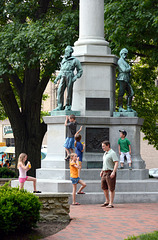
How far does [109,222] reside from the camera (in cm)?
1058

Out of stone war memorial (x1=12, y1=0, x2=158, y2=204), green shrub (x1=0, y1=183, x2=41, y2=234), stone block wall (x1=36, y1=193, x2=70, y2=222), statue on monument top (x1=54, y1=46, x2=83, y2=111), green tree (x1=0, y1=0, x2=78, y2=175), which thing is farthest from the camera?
green tree (x1=0, y1=0, x2=78, y2=175)

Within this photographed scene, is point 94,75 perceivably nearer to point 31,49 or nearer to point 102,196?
point 102,196

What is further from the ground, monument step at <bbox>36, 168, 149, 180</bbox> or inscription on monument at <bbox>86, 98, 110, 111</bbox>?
inscription on monument at <bbox>86, 98, 110, 111</bbox>

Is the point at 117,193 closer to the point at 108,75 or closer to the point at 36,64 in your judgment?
the point at 108,75

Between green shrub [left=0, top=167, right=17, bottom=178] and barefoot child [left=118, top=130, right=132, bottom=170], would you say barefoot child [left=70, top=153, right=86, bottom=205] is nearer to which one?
barefoot child [left=118, top=130, right=132, bottom=170]

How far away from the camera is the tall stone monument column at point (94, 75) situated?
650 inches

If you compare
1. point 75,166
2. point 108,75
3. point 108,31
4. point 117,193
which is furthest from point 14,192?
point 108,31

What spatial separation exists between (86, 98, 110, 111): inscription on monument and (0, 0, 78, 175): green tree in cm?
454

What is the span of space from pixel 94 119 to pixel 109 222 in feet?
19.6

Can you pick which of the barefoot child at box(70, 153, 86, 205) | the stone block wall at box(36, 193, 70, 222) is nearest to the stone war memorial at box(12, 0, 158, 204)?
the barefoot child at box(70, 153, 86, 205)

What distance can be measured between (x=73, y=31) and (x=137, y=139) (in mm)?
6739

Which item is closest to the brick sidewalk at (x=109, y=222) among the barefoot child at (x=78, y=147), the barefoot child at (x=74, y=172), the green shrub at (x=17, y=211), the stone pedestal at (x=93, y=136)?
the barefoot child at (x=74, y=172)

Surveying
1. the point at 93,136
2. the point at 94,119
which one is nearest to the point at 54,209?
the point at 93,136

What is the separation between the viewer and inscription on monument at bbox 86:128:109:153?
1612cm
